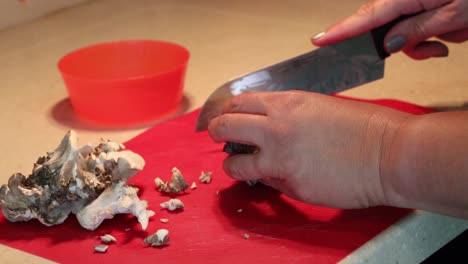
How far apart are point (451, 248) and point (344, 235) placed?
0.32m

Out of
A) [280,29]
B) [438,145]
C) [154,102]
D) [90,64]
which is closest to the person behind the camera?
[438,145]

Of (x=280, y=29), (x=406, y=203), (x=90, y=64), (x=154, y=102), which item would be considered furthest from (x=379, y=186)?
(x=280, y=29)

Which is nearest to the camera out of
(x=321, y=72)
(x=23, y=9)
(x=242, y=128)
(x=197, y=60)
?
(x=242, y=128)

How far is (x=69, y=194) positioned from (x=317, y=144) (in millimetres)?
311

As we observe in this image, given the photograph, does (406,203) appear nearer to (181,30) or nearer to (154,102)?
(154,102)

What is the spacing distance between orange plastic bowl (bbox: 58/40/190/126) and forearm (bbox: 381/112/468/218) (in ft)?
1.54

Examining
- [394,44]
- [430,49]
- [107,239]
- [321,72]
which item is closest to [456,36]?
[430,49]

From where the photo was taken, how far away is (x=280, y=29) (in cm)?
160

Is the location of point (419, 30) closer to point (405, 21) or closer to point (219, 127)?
point (405, 21)

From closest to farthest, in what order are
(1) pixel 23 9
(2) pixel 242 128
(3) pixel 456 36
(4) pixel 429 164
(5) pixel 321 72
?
(4) pixel 429 164 → (2) pixel 242 128 → (5) pixel 321 72 → (3) pixel 456 36 → (1) pixel 23 9

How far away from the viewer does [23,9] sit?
1696 mm

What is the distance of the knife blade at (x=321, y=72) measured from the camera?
3.43 feet

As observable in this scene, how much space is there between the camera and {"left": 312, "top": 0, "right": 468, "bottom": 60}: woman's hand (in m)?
1.09

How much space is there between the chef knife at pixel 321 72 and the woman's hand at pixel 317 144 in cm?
17
